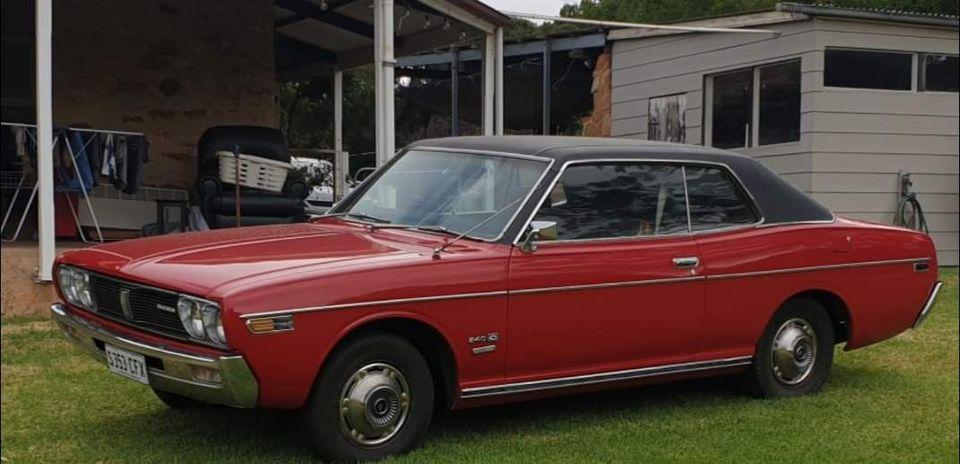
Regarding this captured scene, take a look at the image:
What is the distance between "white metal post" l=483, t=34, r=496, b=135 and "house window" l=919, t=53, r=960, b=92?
567 centimetres

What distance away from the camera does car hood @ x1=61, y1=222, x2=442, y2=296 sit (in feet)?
13.1

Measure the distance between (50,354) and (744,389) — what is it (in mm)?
4319

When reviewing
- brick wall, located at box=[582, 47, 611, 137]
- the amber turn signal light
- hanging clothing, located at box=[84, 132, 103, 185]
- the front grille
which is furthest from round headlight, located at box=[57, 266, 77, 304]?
brick wall, located at box=[582, 47, 611, 137]

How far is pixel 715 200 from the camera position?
18.1 ft

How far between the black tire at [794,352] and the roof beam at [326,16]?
7588 millimetres

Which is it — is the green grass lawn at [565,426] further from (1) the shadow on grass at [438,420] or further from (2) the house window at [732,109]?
(2) the house window at [732,109]

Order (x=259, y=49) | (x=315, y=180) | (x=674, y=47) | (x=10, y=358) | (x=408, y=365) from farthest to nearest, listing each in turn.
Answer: (x=315, y=180) → (x=674, y=47) → (x=259, y=49) → (x=10, y=358) → (x=408, y=365)

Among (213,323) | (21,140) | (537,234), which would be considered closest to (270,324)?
(213,323)

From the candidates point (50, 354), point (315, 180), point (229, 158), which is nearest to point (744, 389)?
point (50, 354)

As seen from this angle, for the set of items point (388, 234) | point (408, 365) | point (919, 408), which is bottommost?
point (919, 408)

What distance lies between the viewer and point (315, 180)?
49.7 ft

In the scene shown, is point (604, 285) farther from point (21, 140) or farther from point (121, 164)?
point (21, 140)

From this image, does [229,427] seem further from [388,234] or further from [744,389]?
[744,389]

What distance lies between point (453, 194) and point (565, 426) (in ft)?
4.21
